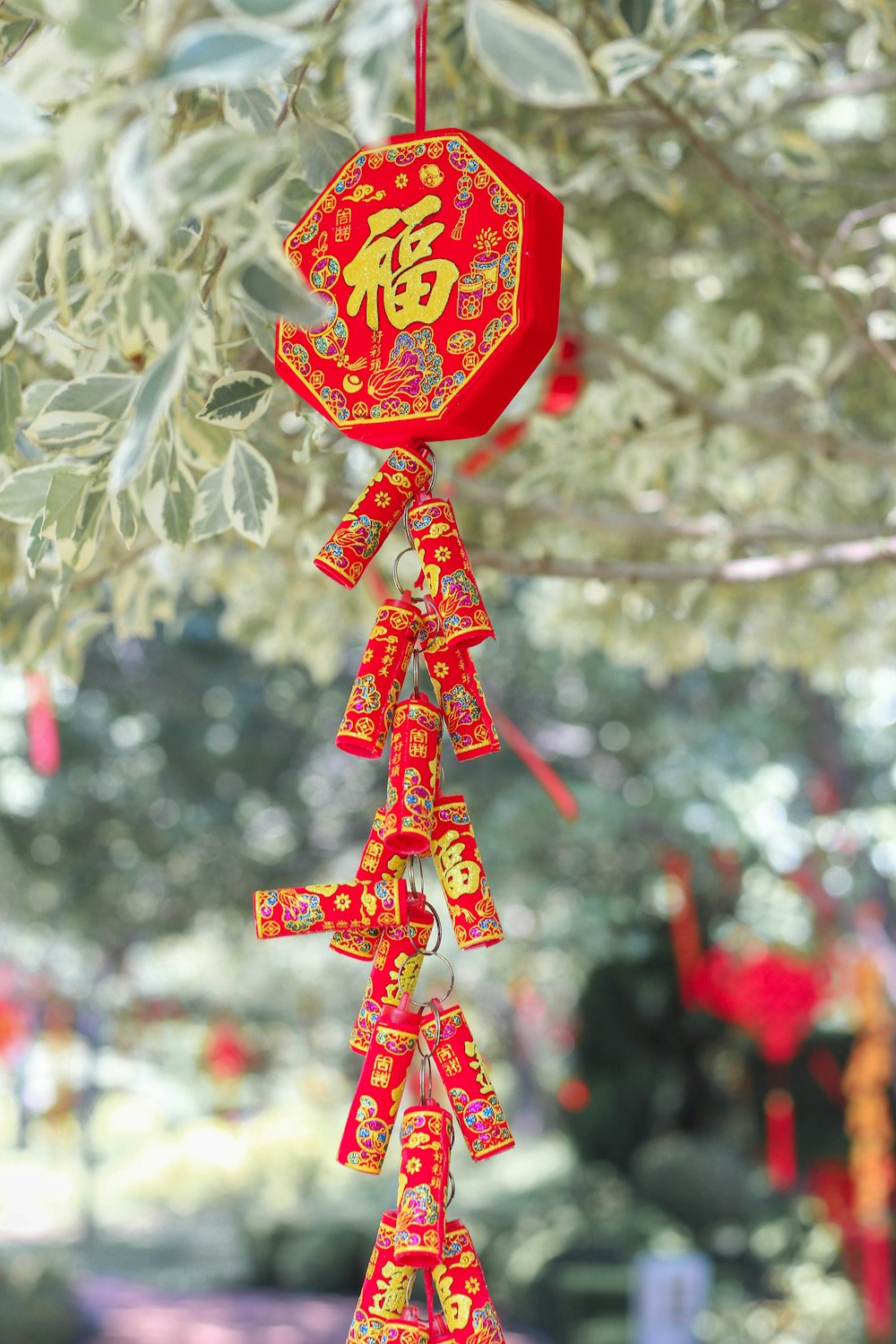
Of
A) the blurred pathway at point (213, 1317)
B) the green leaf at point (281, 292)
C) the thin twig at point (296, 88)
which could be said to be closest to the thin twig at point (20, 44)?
the thin twig at point (296, 88)

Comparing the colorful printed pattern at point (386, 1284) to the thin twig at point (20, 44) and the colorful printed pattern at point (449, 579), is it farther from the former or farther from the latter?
the thin twig at point (20, 44)

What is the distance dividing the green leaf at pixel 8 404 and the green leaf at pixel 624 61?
2.25ft

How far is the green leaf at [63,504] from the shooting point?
113 centimetres

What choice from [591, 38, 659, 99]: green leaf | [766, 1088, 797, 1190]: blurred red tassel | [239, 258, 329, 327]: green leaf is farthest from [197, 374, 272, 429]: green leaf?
[766, 1088, 797, 1190]: blurred red tassel

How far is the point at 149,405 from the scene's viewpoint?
0.75 m

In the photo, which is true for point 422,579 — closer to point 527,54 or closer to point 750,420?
point 527,54

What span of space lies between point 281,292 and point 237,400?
275 millimetres

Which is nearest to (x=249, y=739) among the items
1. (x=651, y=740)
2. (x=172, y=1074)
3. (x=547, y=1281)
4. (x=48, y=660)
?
(x=651, y=740)

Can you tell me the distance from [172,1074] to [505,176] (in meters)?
21.0

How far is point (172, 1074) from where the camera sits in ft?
67.7

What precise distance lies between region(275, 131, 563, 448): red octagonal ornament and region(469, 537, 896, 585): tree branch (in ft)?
2.63

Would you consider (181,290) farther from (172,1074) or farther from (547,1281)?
(172,1074)

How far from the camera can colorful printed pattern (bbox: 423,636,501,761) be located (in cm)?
107

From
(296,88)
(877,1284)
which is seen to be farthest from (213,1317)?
(296,88)
